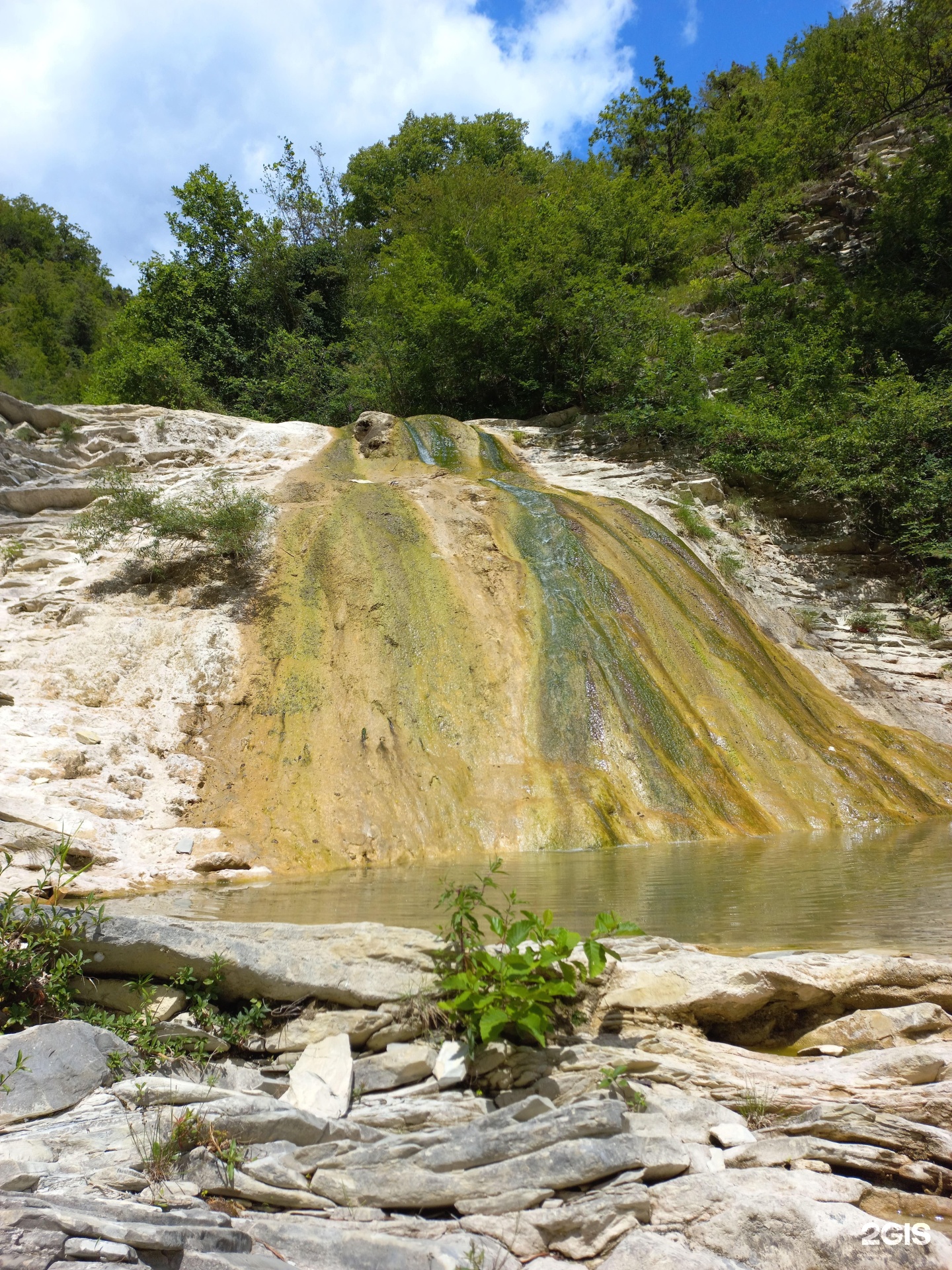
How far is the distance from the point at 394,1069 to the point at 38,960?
128 centimetres

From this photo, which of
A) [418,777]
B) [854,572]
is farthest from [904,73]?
[418,777]

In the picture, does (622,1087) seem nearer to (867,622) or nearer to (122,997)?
(122,997)

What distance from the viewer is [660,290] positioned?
73.6 ft

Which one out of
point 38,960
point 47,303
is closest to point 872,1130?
point 38,960

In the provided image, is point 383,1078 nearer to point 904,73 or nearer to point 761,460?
point 761,460

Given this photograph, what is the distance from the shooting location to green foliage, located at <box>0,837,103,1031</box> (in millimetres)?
2461

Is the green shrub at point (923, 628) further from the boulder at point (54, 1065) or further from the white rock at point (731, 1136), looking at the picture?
the boulder at point (54, 1065)

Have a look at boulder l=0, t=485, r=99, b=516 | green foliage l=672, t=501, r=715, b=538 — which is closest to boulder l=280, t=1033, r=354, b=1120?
boulder l=0, t=485, r=99, b=516

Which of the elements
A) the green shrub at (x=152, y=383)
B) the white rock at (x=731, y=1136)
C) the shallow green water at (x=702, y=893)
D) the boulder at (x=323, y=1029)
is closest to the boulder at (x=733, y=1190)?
the white rock at (x=731, y=1136)

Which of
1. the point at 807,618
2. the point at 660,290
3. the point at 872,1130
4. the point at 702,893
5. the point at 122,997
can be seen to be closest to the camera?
the point at 872,1130

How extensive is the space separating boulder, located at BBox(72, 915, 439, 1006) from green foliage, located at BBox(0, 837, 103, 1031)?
70 millimetres

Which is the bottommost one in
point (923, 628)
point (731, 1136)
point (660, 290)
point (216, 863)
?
point (216, 863)

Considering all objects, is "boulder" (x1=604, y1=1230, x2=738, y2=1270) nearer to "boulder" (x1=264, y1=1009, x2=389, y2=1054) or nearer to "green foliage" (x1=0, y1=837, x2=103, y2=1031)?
"boulder" (x1=264, y1=1009, x2=389, y2=1054)

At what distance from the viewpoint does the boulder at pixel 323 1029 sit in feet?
8.34
